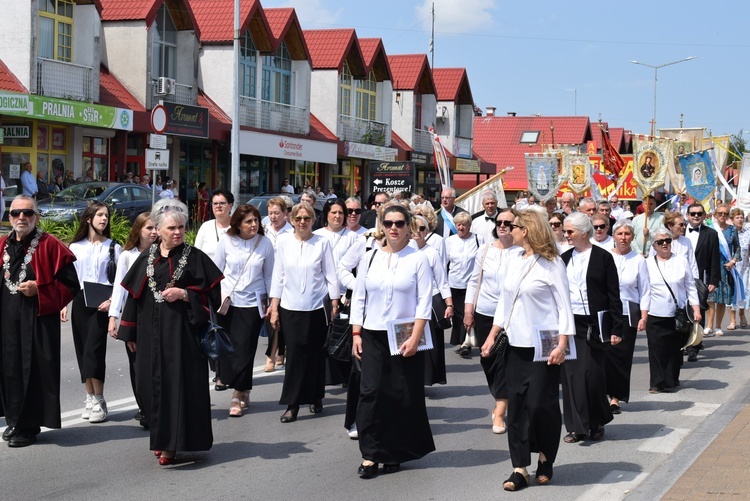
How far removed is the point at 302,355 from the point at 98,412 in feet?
5.55

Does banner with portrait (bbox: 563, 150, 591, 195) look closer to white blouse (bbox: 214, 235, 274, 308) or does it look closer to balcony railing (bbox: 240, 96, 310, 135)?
balcony railing (bbox: 240, 96, 310, 135)

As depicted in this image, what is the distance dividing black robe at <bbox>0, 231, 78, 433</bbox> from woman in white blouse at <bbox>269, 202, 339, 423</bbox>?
73.9 inches

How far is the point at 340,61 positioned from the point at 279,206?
33.0 meters

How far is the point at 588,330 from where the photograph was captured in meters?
8.44

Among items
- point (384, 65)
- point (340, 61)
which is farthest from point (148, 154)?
point (384, 65)

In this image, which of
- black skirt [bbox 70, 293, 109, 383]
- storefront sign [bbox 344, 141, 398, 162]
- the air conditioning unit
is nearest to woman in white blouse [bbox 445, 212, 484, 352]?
black skirt [bbox 70, 293, 109, 383]

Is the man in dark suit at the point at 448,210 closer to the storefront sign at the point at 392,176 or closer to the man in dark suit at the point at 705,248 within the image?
the man in dark suit at the point at 705,248

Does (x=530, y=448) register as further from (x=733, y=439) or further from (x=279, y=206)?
(x=279, y=206)

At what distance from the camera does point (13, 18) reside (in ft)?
89.2

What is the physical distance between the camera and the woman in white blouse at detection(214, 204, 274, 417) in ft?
30.5

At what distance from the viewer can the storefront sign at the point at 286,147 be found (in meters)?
35.7

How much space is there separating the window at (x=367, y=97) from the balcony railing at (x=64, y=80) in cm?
1770

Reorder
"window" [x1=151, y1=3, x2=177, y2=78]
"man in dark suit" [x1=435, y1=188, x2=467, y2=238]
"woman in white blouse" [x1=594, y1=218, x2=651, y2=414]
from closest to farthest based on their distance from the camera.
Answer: "woman in white blouse" [x1=594, y1=218, x2=651, y2=414]
"man in dark suit" [x1=435, y1=188, x2=467, y2=238]
"window" [x1=151, y1=3, x2=177, y2=78]

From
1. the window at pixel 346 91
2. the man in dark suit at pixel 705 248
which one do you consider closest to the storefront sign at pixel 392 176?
the man in dark suit at pixel 705 248
